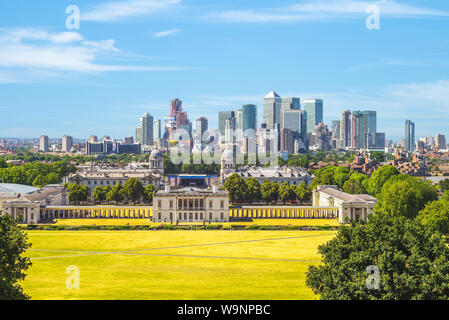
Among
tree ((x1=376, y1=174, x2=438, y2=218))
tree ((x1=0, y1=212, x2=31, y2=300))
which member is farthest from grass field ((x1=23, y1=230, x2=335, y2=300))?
tree ((x1=376, y1=174, x2=438, y2=218))

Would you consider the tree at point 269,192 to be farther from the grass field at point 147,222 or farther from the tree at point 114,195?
the tree at point 114,195

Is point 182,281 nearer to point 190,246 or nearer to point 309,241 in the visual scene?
point 190,246

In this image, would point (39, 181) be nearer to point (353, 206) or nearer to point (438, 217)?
point (353, 206)

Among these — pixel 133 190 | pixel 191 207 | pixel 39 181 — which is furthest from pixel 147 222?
pixel 39 181

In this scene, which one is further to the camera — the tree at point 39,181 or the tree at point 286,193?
the tree at point 39,181

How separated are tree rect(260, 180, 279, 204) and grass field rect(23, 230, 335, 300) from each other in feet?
143

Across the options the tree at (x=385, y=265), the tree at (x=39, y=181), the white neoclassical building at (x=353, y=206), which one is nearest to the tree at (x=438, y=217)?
the white neoclassical building at (x=353, y=206)

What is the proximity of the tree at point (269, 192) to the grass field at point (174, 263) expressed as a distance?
143 ft

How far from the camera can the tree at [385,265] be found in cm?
3453

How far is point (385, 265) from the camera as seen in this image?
118 ft

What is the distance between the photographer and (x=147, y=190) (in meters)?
125

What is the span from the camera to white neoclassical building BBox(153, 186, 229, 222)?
98.3 m
